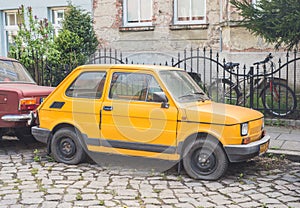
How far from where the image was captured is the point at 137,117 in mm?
5953

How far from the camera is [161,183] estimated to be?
5512 mm

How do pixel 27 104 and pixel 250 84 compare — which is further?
pixel 250 84

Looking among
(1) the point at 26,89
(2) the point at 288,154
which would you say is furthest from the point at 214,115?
(1) the point at 26,89

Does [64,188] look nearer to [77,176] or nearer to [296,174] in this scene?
[77,176]

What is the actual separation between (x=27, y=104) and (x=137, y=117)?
2.46m

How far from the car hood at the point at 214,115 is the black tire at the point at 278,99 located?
3.94m

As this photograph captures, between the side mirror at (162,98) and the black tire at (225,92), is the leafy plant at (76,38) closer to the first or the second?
the black tire at (225,92)

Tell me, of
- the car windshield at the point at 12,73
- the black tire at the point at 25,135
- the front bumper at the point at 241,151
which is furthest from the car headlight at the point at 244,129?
the car windshield at the point at 12,73

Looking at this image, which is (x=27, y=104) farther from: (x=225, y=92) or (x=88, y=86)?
(x=225, y=92)

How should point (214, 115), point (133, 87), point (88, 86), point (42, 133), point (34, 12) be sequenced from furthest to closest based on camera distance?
point (34, 12) < point (42, 133) < point (88, 86) < point (133, 87) < point (214, 115)

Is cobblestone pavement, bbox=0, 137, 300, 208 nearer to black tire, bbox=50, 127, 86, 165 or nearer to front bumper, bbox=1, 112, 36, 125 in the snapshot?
black tire, bbox=50, 127, 86, 165

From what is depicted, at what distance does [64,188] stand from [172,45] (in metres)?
10.6

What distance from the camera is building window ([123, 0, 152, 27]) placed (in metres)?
16.0

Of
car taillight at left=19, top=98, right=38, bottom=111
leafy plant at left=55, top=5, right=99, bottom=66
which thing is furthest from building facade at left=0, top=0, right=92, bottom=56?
car taillight at left=19, top=98, right=38, bottom=111
